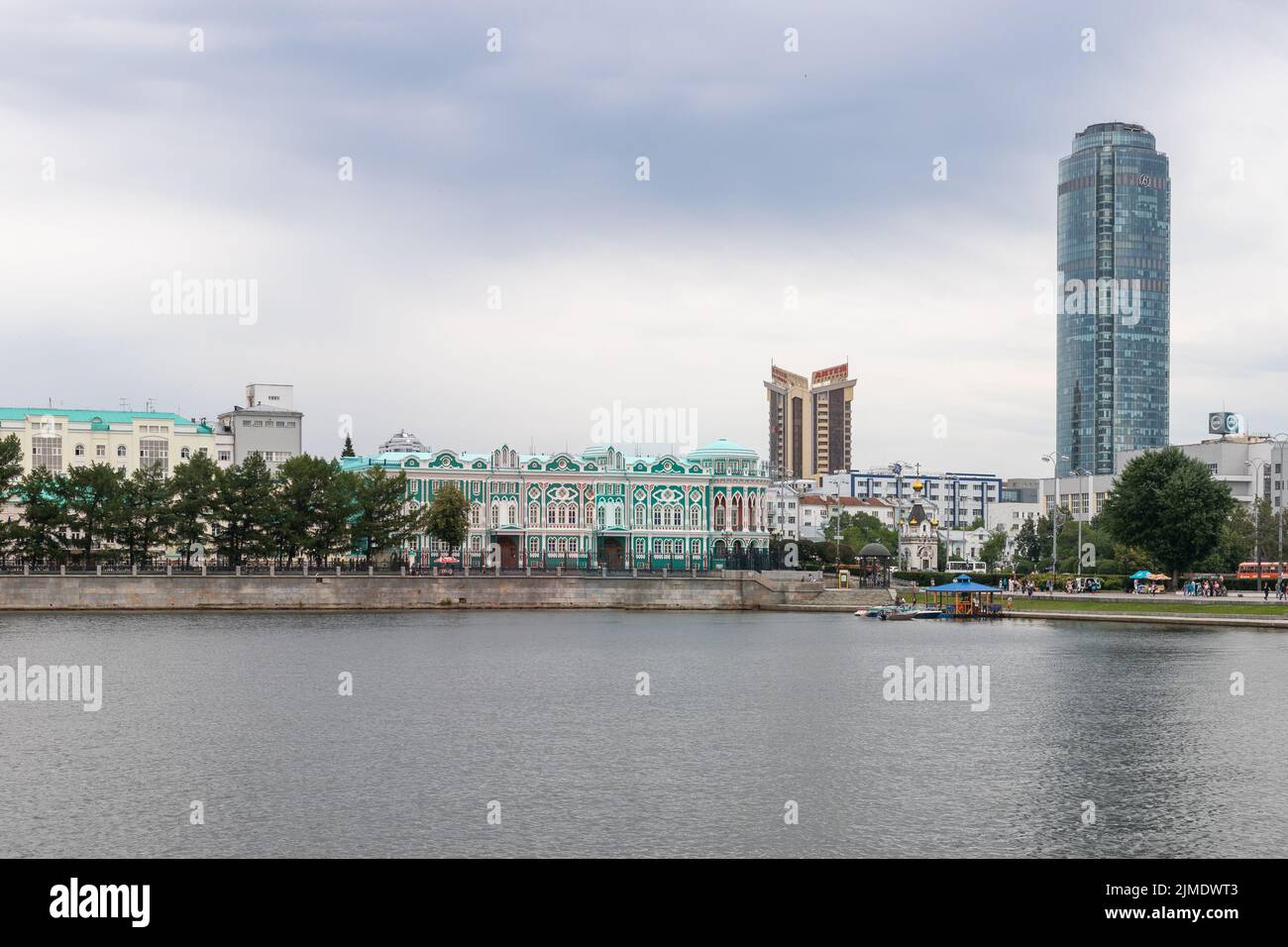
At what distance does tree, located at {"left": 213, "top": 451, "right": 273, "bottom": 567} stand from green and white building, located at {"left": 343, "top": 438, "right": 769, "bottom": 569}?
76.7ft

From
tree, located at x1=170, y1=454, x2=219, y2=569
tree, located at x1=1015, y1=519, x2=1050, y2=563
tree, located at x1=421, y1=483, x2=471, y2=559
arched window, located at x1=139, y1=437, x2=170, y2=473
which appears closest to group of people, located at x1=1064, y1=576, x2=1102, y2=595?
tree, located at x1=421, y1=483, x2=471, y2=559

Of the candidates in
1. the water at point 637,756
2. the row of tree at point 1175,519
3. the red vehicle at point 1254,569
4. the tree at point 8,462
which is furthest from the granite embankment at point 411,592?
the red vehicle at point 1254,569

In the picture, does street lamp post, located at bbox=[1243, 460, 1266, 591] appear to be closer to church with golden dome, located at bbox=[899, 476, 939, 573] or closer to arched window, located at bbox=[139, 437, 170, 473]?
church with golden dome, located at bbox=[899, 476, 939, 573]

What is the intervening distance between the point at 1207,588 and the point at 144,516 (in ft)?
253

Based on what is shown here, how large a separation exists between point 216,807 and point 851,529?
16633 centimetres

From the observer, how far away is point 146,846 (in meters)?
27.7

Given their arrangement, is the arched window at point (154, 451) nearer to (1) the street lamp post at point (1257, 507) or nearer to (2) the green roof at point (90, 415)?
(2) the green roof at point (90, 415)

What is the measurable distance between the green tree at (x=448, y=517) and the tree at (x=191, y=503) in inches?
731

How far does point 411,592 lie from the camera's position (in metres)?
105

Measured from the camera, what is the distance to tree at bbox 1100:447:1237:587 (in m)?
104

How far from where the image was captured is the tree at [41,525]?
10162 centimetres

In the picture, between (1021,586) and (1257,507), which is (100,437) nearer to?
(1021,586)

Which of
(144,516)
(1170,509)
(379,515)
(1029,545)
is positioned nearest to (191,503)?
(144,516)

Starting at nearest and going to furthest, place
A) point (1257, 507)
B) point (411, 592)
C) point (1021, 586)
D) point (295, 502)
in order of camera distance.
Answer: point (411, 592)
point (295, 502)
point (1021, 586)
point (1257, 507)
